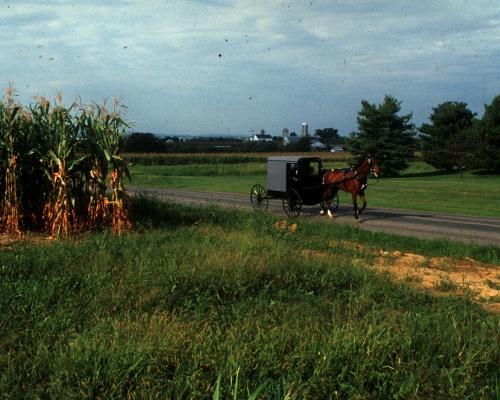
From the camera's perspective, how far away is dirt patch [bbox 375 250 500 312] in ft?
27.2

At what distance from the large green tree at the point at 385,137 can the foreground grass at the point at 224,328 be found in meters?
48.2

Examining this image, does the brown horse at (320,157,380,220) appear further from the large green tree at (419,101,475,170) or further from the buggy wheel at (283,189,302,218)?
the large green tree at (419,101,475,170)

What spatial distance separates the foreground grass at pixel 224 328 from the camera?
14.1 ft

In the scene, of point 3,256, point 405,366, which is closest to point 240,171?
point 3,256

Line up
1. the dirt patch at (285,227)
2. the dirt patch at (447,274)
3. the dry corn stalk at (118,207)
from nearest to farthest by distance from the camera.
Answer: the dirt patch at (447,274) < the dry corn stalk at (118,207) < the dirt patch at (285,227)

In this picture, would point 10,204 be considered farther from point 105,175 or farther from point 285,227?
point 285,227

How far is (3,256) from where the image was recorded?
27.4ft

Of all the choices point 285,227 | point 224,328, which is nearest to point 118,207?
point 285,227

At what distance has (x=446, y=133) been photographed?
213 feet

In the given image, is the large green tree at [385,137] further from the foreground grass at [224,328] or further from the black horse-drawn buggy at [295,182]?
the foreground grass at [224,328]

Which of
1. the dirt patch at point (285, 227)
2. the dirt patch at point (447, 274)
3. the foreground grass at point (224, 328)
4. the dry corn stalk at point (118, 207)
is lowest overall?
the dirt patch at point (447, 274)

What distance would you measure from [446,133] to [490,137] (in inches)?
323

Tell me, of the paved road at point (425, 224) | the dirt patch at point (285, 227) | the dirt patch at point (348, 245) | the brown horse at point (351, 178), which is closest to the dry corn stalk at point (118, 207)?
the paved road at point (425, 224)

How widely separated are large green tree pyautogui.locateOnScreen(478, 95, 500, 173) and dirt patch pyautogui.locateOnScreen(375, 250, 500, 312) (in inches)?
1929
